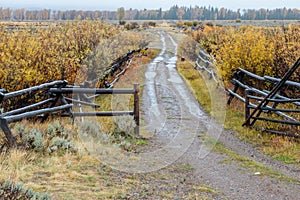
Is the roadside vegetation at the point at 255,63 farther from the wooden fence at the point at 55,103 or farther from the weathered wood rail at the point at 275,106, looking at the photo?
the wooden fence at the point at 55,103

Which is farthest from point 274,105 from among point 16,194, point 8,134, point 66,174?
point 16,194

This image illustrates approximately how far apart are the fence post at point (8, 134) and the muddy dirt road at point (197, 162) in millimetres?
2138

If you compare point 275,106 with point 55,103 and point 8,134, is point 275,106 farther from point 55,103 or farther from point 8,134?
point 8,134

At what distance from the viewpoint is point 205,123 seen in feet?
37.1

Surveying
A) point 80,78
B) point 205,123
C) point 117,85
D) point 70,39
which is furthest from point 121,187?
point 70,39

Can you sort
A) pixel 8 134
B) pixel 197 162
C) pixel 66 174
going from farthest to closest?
1. pixel 197 162
2. pixel 8 134
3. pixel 66 174

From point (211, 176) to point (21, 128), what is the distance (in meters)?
3.57

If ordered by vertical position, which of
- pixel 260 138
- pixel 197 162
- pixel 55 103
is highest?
pixel 55 103

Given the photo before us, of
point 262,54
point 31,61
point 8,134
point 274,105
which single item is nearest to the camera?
point 8,134

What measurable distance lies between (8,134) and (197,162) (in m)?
3.47

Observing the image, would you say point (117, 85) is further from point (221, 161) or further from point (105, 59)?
point (221, 161)

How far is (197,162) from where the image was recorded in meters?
7.50

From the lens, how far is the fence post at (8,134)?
6547mm

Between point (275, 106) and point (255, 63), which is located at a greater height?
point (255, 63)
